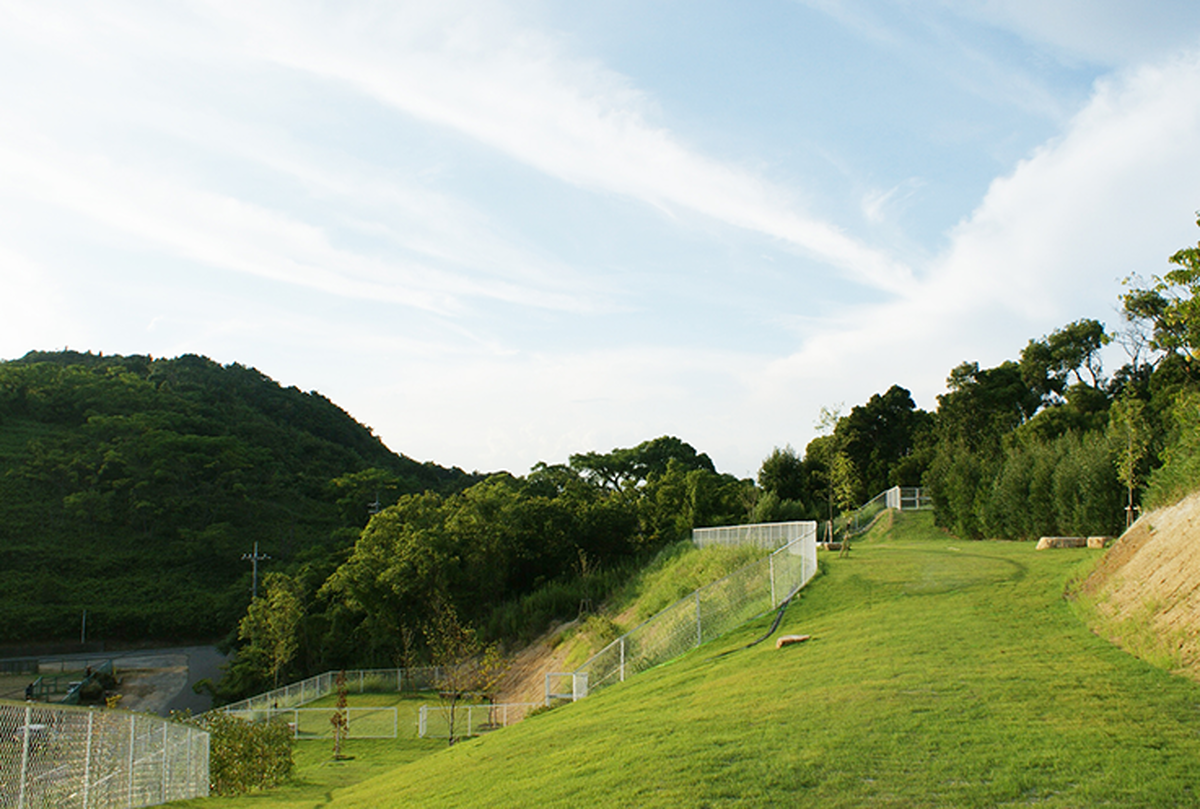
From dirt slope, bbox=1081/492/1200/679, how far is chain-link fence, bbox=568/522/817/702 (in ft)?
22.3

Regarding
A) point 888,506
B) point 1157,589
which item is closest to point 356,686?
point 888,506

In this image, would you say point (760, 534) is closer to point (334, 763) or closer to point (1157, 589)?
point (334, 763)

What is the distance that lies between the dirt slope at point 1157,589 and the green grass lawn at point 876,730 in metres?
0.44

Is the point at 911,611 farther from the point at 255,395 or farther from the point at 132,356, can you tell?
the point at 132,356

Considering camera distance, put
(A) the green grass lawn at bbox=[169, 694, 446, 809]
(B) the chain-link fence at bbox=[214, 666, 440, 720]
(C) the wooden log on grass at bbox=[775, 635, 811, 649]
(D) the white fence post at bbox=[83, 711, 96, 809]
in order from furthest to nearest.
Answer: (B) the chain-link fence at bbox=[214, 666, 440, 720] < (C) the wooden log on grass at bbox=[775, 635, 811, 649] < (A) the green grass lawn at bbox=[169, 694, 446, 809] < (D) the white fence post at bbox=[83, 711, 96, 809]

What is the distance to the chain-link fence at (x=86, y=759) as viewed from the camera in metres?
7.15

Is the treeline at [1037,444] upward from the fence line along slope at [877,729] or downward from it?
upward

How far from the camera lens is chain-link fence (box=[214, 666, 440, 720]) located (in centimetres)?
3419

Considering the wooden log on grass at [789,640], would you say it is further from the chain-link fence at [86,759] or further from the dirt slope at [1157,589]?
the chain-link fence at [86,759]

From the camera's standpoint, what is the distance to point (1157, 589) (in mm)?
12516

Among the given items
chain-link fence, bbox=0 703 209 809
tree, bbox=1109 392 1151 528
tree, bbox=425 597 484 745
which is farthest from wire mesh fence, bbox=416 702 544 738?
tree, bbox=1109 392 1151 528

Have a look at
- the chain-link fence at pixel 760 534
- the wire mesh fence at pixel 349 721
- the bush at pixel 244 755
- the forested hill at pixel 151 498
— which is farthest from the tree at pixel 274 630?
the chain-link fence at pixel 760 534

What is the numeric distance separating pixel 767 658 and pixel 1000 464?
90.1 ft

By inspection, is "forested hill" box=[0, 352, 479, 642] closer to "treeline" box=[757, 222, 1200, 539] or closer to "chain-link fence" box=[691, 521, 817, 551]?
"chain-link fence" box=[691, 521, 817, 551]
